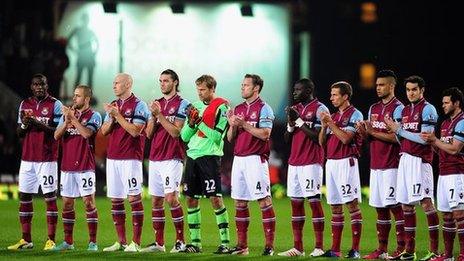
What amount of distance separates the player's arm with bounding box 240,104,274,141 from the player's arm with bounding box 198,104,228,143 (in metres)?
0.39

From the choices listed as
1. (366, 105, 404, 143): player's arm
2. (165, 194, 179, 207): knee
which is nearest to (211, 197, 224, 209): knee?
(165, 194, 179, 207): knee

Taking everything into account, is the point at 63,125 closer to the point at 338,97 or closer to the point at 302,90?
the point at 302,90

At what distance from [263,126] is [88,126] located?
2555 millimetres

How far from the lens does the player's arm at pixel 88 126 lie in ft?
58.9

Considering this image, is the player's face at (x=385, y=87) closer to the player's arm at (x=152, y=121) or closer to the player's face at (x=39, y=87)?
the player's arm at (x=152, y=121)

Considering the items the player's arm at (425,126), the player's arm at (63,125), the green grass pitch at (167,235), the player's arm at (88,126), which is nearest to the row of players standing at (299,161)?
the player's arm at (425,126)

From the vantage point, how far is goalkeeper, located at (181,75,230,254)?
695 inches

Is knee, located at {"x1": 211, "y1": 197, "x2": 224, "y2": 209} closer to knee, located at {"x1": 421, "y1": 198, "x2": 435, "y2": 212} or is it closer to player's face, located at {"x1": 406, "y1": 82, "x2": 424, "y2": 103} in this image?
knee, located at {"x1": 421, "y1": 198, "x2": 435, "y2": 212}

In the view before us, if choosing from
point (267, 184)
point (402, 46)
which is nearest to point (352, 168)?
point (267, 184)

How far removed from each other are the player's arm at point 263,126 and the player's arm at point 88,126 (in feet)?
7.36

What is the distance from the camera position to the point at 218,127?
701 inches

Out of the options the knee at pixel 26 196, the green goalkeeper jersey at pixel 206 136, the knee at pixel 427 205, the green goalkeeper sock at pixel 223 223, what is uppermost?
the green goalkeeper jersey at pixel 206 136

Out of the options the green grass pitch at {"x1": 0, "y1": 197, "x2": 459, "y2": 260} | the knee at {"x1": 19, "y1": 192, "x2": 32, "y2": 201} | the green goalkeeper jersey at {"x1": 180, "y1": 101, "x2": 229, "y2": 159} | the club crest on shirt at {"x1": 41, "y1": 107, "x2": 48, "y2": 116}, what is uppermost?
the club crest on shirt at {"x1": 41, "y1": 107, "x2": 48, "y2": 116}

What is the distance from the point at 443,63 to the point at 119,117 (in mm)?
22661
